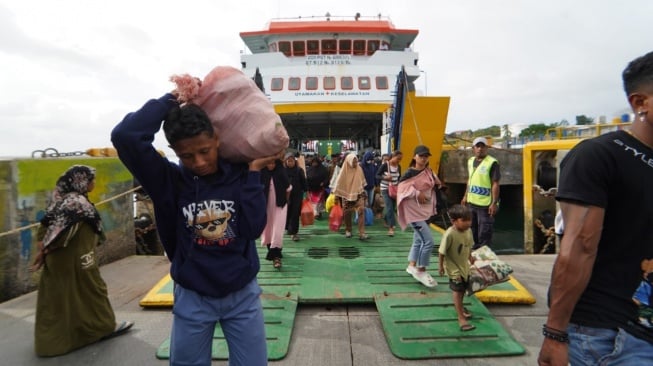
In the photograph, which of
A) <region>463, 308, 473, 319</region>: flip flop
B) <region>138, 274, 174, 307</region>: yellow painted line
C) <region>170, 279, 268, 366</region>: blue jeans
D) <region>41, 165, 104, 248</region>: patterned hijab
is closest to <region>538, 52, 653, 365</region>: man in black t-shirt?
<region>170, 279, 268, 366</region>: blue jeans

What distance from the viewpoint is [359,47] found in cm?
1349

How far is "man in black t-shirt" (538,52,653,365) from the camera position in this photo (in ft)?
3.80

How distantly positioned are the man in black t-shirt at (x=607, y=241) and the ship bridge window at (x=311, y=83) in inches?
447

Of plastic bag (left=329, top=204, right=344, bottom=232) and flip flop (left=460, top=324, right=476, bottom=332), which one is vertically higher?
plastic bag (left=329, top=204, right=344, bottom=232)

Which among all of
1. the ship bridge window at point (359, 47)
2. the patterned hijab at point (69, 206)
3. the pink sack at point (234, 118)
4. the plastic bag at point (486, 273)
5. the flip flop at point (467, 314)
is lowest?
the flip flop at point (467, 314)

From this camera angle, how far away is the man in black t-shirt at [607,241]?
3.80 ft

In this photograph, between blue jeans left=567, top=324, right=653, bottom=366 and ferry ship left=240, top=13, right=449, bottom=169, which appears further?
ferry ship left=240, top=13, right=449, bottom=169

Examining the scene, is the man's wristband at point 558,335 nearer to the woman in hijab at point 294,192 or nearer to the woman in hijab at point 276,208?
the woman in hijab at point 276,208

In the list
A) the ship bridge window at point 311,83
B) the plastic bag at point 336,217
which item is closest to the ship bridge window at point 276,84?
the ship bridge window at point 311,83

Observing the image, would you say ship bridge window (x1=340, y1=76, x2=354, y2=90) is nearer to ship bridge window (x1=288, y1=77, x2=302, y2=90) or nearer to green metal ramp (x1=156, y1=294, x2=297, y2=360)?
ship bridge window (x1=288, y1=77, x2=302, y2=90)

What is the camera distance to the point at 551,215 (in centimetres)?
653

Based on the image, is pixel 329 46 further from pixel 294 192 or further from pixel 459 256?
pixel 459 256

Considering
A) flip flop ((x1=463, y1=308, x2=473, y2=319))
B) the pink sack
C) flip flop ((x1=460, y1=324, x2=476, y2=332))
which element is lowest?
flip flop ((x1=460, y1=324, x2=476, y2=332))

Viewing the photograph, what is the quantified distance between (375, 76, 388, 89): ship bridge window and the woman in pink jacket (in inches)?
335
